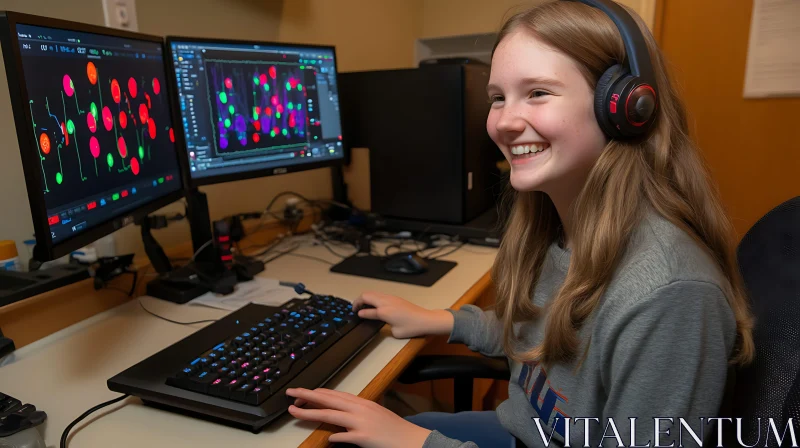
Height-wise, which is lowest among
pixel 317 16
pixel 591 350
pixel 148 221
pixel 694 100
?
pixel 591 350

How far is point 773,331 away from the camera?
0.62m

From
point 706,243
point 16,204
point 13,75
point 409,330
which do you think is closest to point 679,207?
point 706,243

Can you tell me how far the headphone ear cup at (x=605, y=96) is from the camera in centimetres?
67

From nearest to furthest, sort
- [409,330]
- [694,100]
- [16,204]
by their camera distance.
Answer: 1. [409,330]
2. [16,204]
3. [694,100]

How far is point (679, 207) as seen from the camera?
0.69 m

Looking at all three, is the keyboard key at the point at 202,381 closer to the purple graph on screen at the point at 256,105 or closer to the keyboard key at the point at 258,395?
the keyboard key at the point at 258,395

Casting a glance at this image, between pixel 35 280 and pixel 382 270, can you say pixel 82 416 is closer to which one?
pixel 35 280

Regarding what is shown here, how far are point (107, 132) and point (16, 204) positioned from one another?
32 cm

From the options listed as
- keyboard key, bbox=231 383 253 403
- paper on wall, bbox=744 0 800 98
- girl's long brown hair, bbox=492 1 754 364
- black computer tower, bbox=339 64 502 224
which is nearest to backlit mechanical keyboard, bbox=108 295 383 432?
keyboard key, bbox=231 383 253 403

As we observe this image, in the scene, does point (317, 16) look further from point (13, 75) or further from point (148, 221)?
point (13, 75)

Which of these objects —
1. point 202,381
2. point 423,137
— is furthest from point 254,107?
point 202,381

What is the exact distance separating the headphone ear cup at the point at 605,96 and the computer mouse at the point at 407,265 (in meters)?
0.63

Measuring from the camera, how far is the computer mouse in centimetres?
124

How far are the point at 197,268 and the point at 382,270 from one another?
413 mm
